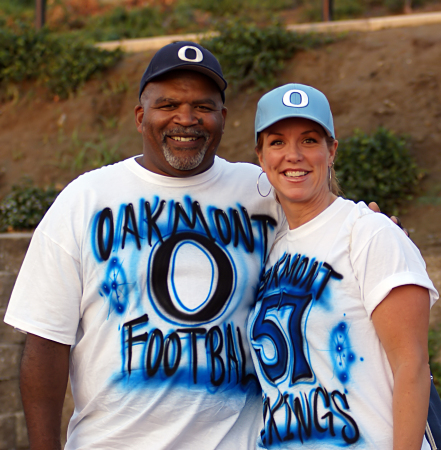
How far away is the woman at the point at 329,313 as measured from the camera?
200cm

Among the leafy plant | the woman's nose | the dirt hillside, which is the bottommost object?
the woman's nose

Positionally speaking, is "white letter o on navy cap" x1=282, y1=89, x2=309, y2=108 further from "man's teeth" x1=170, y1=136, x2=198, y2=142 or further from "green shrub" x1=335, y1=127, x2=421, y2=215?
"green shrub" x1=335, y1=127, x2=421, y2=215

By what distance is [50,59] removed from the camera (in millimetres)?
8156

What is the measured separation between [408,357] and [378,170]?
12.2 ft

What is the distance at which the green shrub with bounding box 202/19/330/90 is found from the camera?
699 cm

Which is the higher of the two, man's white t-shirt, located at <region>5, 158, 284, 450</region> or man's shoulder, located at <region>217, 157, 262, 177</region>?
man's shoulder, located at <region>217, 157, 262, 177</region>

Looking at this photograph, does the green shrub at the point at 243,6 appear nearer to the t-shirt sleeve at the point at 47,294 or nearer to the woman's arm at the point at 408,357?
the t-shirt sleeve at the point at 47,294

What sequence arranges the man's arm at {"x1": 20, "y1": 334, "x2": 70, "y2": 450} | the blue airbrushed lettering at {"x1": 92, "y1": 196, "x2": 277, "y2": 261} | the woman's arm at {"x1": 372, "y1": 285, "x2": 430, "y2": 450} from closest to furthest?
the woman's arm at {"x1": 372, "y1": 285, "x2": 430, "y2": 450} < the man's arm at {"x1": 20, "y1": 334, "x2": 70, "y2": 450} < the blue airbrushed lettering at {"x1": 92, "y1": 196, "x2": 277, "y2": 261}

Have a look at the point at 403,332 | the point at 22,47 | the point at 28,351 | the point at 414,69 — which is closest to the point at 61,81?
the point at 22,47

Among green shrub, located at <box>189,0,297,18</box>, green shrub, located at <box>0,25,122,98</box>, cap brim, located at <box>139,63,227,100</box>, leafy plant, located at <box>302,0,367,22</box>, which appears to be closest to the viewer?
cap brim, located at <box>139,63,227,100</box>

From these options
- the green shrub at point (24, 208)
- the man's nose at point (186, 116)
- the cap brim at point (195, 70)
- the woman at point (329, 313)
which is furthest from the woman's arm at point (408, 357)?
the green shrub at point (24, 208)

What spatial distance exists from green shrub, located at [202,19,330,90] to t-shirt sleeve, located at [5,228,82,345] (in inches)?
197

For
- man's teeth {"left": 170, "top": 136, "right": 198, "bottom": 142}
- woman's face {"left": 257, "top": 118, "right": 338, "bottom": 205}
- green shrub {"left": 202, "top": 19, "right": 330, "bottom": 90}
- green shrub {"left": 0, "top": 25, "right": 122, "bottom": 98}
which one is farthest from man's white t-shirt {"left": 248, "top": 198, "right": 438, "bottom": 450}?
green shrub {"left": 0, "top": 25, "right": 122, "bottom": 98}

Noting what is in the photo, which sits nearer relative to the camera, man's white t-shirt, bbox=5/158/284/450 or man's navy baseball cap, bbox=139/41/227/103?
man's white t-shirt, bbox=5/158/284/450
